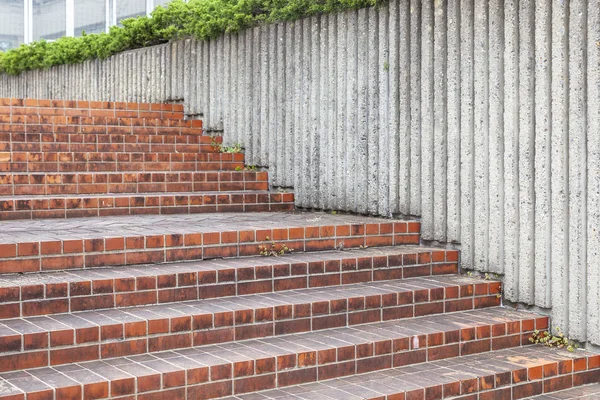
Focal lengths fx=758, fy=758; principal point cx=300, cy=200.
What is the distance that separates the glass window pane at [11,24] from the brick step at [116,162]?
720cm

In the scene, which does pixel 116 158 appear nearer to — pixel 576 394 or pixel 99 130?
pixel 99 130

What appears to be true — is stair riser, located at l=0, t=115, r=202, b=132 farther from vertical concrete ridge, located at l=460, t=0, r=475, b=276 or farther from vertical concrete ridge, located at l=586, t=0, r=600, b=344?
vertical concrete ridge, located at l=586, t=0, r=600, b=344

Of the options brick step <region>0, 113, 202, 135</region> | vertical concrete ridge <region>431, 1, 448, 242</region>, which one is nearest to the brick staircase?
vertical concrete ridge <region>431, 1, 448, 242</region>

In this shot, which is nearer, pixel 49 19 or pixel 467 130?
pixel 467 130

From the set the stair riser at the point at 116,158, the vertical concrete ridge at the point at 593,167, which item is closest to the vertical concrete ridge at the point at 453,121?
the vertical concrete ridge at the point at 593,167

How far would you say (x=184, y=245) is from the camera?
528cm

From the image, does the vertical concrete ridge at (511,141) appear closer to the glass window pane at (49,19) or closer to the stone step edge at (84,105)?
the stone step edge at (84,105)

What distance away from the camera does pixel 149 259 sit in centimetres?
513

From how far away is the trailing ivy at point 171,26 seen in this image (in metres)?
7.70

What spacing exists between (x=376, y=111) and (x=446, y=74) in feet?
2.92

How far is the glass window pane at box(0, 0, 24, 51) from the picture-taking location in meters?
13.6

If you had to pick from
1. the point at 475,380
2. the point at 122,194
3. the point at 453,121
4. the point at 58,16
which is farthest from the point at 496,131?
the point at 58,16

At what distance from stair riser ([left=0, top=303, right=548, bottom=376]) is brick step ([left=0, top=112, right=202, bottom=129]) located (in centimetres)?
454

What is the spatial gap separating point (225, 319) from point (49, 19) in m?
10.6
